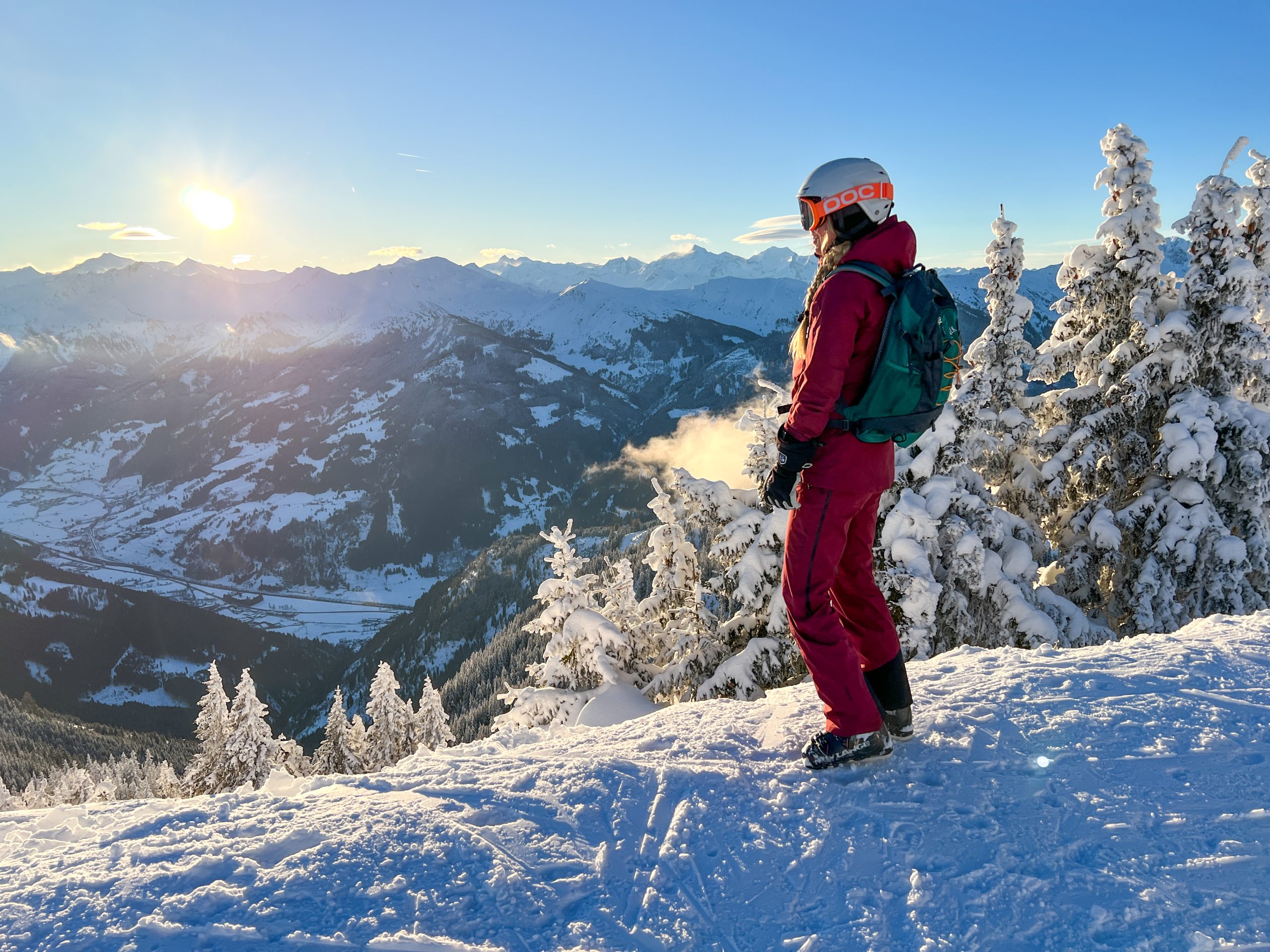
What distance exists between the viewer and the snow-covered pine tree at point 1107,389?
11633 mm

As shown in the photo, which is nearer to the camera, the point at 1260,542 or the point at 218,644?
the point at 1260,542

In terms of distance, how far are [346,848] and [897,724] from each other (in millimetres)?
2981

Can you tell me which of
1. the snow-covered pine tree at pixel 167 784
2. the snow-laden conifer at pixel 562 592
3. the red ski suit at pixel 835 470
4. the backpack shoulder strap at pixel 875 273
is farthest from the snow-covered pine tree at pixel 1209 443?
the snow-covered pine tree at pixel 167 784

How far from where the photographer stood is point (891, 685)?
391 cm

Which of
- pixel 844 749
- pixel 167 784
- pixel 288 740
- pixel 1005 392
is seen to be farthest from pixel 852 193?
pixel 167 784

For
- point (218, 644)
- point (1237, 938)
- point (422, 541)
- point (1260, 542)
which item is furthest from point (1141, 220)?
point (422, 541)

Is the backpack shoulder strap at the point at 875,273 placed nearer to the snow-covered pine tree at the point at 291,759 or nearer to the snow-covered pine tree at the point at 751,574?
the snow-covered pine tree at the point at 751,574

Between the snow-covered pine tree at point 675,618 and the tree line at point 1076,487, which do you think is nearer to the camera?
the tree line at point 1076,487

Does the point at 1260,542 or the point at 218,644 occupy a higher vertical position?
the point at 1260,542

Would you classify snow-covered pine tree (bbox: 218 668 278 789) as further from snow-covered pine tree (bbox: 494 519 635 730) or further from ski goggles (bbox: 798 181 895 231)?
ski goggles (bbox: 798 181 895 231)

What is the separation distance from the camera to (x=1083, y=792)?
3.15 metres

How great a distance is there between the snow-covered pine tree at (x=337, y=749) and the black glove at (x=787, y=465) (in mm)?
35878

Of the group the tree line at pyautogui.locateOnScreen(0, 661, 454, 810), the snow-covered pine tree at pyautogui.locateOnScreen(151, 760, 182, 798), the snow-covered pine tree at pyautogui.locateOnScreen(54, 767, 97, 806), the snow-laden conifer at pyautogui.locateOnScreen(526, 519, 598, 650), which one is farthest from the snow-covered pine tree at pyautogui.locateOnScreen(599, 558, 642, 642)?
the snow-covered pine tree at pyautogui.locateOnScreen(54, 767, 97, 806)

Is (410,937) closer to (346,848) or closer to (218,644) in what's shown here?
(346,848)
